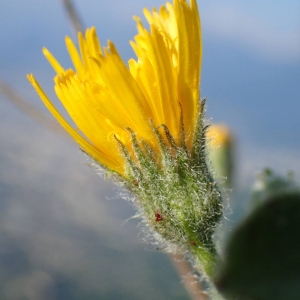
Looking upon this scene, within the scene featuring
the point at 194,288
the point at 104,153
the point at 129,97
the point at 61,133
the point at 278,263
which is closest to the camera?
the point at 278,263

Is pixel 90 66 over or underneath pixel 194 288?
over

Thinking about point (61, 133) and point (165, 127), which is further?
point (61, 133)

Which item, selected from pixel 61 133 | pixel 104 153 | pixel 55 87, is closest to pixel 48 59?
pixel 55 87

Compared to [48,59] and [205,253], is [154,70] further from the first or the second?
[205,253]

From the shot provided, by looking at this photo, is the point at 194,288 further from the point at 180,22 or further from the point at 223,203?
the point at 180,22

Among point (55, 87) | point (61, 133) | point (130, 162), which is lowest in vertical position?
point (130, 162)

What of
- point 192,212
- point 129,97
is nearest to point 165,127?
point 129,97

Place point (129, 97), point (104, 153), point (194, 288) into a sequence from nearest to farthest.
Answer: point (129, 97), point (104, 153), point (194, 288)
